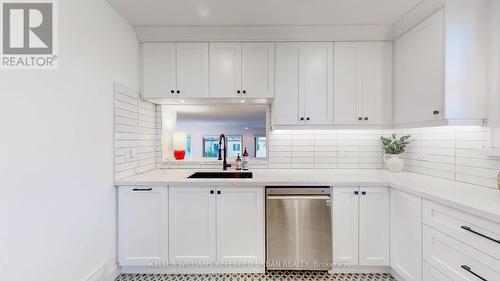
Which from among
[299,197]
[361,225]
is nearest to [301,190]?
[299,197]

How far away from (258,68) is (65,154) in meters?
1.78

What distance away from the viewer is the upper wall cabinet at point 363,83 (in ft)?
7.67

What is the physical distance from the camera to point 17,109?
3.94 feet

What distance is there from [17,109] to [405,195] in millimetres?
2628

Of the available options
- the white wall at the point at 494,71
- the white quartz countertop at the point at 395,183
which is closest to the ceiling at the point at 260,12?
the white wall at the point at 494,71

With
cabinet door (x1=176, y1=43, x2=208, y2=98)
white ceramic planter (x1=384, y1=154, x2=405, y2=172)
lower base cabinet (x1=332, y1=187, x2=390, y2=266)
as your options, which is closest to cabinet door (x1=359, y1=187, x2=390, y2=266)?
lower base cabinet (x1=332, y1=187, x2=390, y2=266)

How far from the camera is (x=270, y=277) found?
201 cm

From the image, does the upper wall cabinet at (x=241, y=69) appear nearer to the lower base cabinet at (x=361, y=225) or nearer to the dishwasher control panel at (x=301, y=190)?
the dishwasher control panel at (x=301, y=190)

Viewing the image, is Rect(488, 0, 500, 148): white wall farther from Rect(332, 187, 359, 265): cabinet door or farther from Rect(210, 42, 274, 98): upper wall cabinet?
Rect(210, 42, 274, 98): upper wall cabinet

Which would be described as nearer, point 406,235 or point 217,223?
point 406,235

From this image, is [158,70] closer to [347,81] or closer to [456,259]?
[347,81]

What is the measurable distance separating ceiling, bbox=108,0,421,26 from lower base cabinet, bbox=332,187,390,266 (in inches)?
62.4

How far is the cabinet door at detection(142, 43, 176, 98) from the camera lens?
2.36 metres

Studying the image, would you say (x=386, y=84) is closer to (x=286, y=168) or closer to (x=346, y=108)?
(x=346, y=108)
